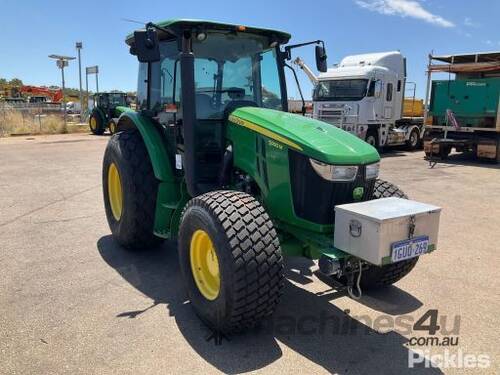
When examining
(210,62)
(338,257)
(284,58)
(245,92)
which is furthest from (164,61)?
(338,257)

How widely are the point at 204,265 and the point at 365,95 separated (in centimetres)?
1278

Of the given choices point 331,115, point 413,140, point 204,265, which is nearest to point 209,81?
point 204,265

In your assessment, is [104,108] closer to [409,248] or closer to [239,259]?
[239,259]

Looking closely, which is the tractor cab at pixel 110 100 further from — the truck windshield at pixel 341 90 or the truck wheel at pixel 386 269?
the truck wheel at pixel 386 269

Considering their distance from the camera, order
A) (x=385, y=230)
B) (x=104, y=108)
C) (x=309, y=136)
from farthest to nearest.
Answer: (x=104, y=108)
(x=309, y=136)
(x=385, y=230)

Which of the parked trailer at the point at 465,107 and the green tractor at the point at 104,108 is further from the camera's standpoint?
the green tractor at the point at 104,108

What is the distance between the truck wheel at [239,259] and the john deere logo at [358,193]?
0.76 metres

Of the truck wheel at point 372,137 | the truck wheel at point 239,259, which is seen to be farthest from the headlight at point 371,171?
the truck wheel at point 372,137

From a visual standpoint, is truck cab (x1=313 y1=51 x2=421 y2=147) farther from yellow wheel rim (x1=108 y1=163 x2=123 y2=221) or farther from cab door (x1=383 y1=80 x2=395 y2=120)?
yellow wheel rim (x1=108 y1=163 x2=123 y2=221)

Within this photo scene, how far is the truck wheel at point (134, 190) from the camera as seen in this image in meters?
4.94

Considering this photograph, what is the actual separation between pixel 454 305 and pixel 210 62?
10.5 ft

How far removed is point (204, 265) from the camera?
12.6 feet

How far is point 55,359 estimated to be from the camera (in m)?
3.21

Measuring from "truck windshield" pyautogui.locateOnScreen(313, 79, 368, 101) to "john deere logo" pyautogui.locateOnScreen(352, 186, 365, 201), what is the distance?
485 inches
